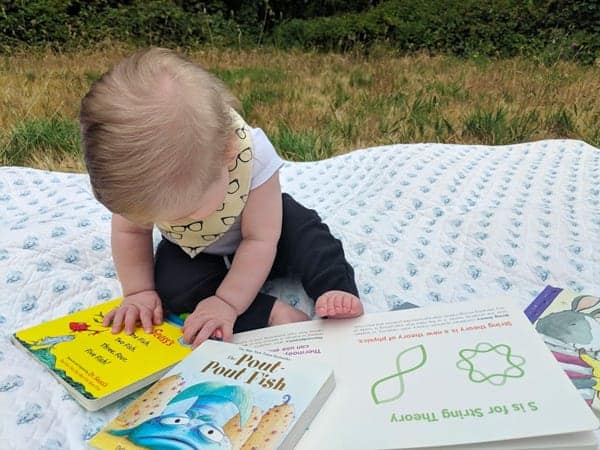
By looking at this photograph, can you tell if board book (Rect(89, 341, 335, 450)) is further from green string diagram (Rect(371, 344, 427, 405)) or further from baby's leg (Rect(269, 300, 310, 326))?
baby's leg (Rect(269, 300, 310, 326))

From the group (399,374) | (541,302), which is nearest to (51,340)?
(399,374)

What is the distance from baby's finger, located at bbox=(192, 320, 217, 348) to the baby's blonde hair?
19 centimetres

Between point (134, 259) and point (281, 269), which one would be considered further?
point (281, 269)

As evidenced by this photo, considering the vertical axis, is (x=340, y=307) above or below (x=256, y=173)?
below

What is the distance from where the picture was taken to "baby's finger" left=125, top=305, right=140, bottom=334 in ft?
3.40

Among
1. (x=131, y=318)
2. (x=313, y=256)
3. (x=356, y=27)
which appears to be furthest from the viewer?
(x=356, y=27)

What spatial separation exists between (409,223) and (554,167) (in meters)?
0.50

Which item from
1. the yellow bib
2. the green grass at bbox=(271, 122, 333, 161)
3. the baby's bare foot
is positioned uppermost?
the yellow bib

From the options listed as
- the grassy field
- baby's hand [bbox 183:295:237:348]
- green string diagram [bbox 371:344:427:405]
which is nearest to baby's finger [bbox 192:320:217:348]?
baby's hand [bbox 183:295:237:348]

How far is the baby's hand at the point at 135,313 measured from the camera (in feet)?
3.42

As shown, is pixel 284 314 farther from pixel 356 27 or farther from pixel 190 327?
pixel 356 27

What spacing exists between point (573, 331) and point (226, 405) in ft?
1.76

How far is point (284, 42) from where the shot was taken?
18.0ft

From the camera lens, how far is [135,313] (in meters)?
1.06
